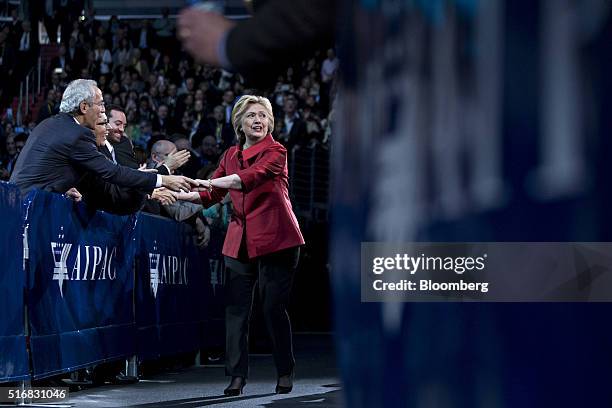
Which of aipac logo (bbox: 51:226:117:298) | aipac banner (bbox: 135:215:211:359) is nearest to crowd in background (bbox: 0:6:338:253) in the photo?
aipac banner (bbox: 135:215:211:359)

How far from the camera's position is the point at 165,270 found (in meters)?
9.22

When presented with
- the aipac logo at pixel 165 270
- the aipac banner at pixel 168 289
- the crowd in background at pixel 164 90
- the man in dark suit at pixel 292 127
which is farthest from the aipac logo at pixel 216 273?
the man in dark suit at pixel 292 127

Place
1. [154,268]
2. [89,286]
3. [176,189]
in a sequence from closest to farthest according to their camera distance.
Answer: [89,286], [176,189], [154,268]

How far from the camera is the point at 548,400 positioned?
1200 mm

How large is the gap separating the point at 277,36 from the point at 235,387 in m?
6.02

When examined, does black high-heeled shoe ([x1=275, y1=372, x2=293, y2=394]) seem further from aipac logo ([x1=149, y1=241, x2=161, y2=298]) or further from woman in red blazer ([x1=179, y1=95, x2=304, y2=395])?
aipac logo ([x1=149, y1=241, x2=161, y2=298])

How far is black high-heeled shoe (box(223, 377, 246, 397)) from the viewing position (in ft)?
23.7

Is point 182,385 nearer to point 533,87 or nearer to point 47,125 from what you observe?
point 47,125

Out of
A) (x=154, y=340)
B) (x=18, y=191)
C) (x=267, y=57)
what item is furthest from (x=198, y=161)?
(x=267, y=57)

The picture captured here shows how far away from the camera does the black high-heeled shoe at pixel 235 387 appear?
7215 mm

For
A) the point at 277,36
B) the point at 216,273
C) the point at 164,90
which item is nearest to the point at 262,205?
the point at 216,273

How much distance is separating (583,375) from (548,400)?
44 mm

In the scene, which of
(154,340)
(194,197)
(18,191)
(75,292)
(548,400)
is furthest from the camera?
(154,340)

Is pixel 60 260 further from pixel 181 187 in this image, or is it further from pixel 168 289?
pixel 168 289
